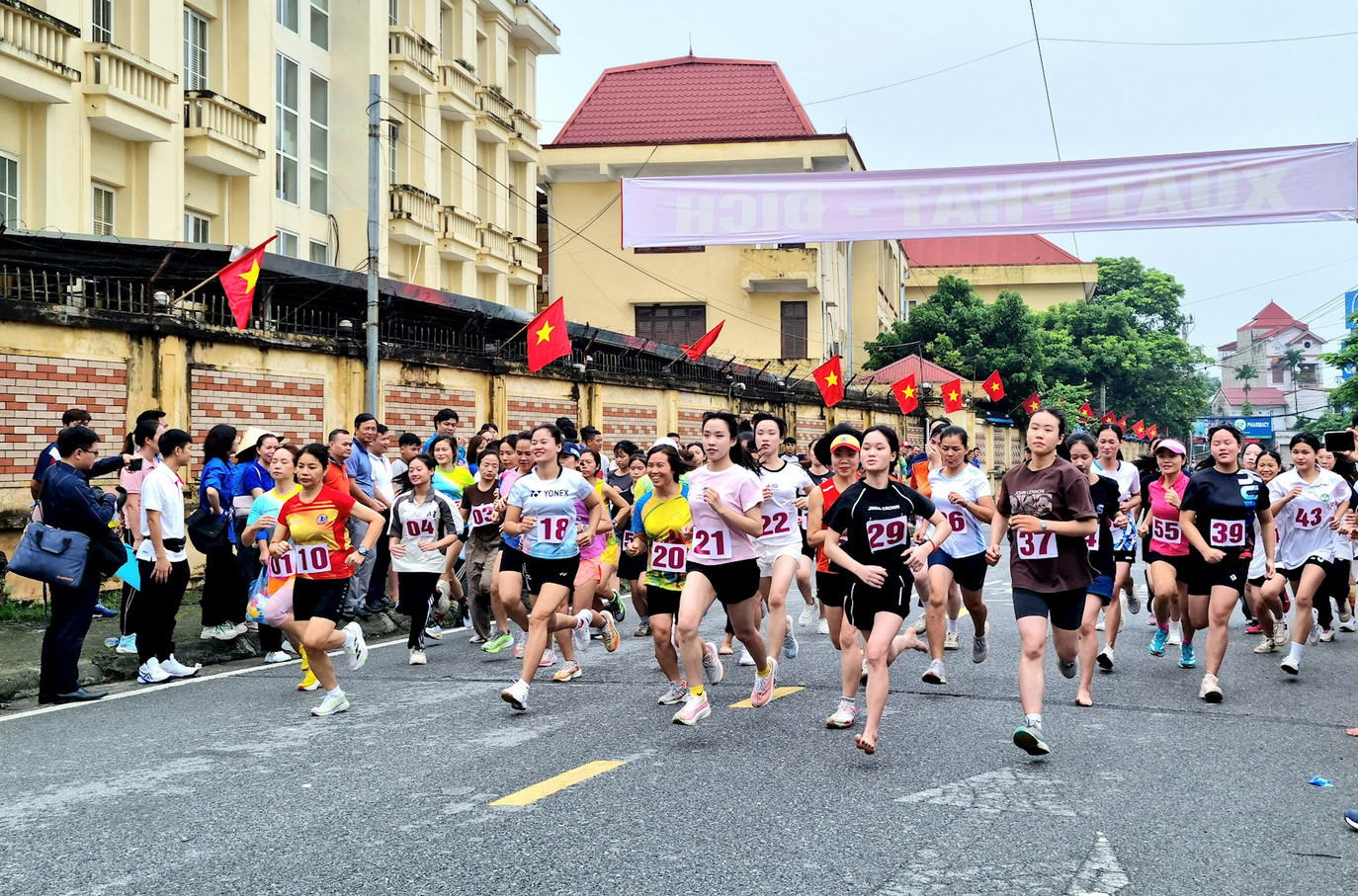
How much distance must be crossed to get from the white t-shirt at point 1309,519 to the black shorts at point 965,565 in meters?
2.75

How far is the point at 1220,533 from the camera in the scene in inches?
361

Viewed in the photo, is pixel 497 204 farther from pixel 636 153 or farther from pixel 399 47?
pixel 636 153

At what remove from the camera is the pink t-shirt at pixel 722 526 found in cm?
798

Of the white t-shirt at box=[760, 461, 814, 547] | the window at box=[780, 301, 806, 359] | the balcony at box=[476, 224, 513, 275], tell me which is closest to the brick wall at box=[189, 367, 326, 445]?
the white t-shirt at box=[760, 461, 814, 547]

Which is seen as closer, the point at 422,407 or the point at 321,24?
the point at 422,407

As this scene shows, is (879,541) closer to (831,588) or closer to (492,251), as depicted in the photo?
(831,588)

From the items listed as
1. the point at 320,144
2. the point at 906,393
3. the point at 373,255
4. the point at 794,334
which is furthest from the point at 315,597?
the point at 794,334

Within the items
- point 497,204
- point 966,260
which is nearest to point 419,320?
point 497,204

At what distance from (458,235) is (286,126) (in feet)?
19.9

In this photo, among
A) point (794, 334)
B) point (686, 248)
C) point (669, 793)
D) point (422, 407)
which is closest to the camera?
point (669, 793)

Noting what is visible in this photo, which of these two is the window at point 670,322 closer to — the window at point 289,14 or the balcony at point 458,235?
the balcony at point 458,235

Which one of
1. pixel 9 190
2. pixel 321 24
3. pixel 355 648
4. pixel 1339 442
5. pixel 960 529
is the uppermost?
pixel 321 24

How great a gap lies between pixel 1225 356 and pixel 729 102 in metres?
149

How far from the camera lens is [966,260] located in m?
81.4
